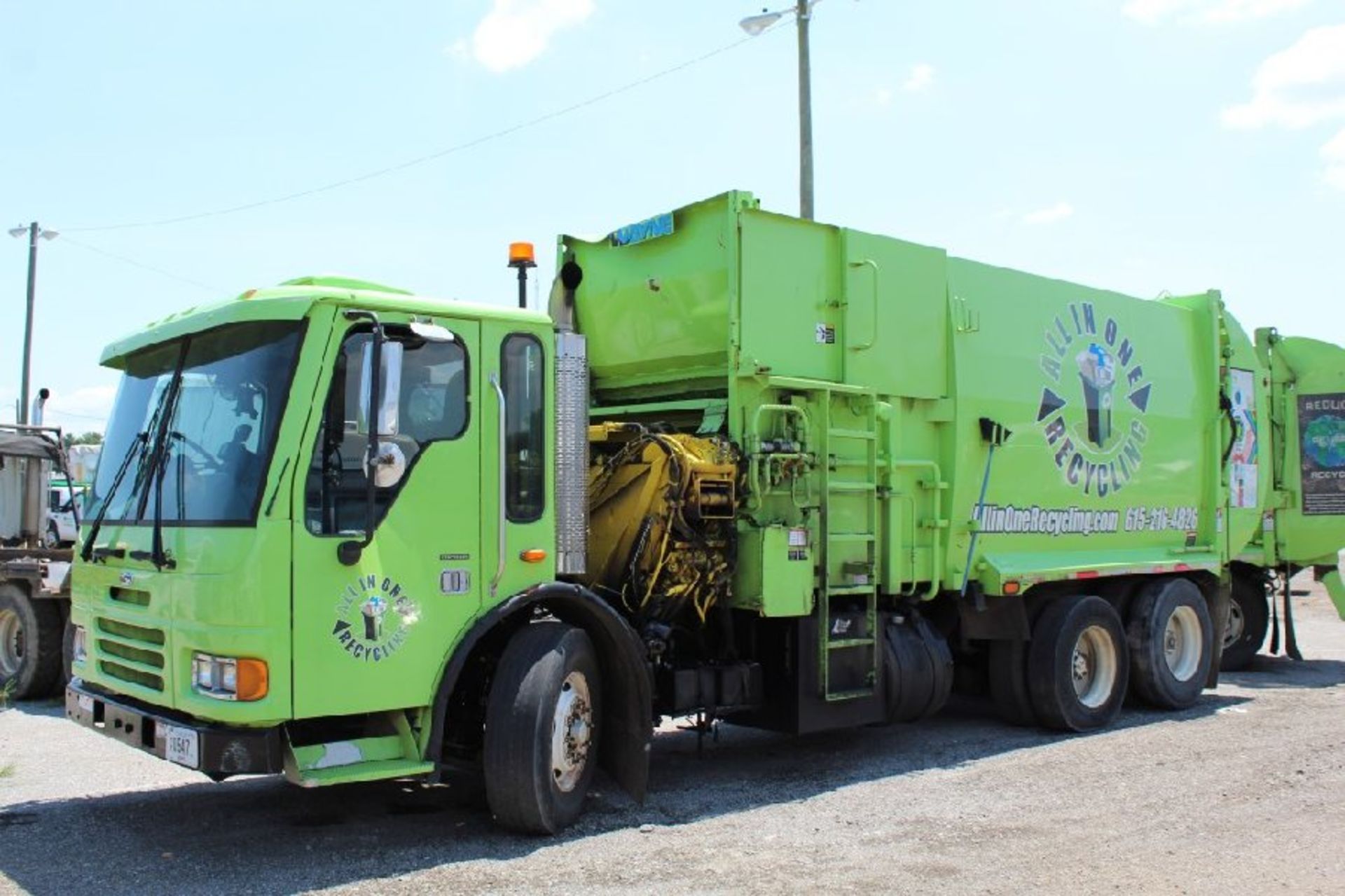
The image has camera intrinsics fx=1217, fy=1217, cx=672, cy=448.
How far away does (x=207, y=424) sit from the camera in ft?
19.3

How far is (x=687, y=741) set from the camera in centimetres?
930

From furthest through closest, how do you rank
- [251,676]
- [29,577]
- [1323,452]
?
[1323,452] < [29,577] < [251,676]

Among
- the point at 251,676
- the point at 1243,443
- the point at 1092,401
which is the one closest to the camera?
the point at 251,676

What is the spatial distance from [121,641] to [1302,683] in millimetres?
11197

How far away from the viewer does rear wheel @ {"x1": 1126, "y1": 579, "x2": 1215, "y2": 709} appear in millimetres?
10344

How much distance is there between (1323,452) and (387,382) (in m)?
11.6

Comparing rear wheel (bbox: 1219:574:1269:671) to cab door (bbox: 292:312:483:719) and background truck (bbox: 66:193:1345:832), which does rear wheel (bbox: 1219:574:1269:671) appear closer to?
background truck (bbox: 66:193:1345:832)

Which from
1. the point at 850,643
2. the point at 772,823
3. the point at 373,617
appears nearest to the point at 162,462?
the point at 373,617

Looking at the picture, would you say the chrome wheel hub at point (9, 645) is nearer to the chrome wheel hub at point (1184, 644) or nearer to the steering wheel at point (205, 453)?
the steering wheel at point (205, 453)

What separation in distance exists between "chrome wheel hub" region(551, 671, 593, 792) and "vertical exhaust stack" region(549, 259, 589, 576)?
2.11 ft

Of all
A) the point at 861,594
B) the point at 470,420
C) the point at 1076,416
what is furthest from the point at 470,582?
the point at 1076,416

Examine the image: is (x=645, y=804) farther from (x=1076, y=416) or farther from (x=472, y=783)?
(x=1076, y=416)

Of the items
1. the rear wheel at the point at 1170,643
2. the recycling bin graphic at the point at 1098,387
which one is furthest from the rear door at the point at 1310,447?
the recycling bin graphic at the point at 1098,387

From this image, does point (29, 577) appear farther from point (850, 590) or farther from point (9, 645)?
point (850, 590)
